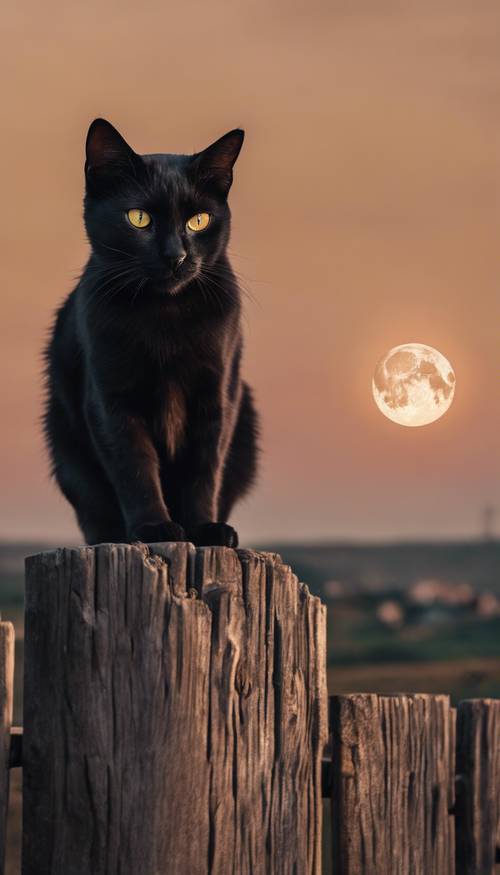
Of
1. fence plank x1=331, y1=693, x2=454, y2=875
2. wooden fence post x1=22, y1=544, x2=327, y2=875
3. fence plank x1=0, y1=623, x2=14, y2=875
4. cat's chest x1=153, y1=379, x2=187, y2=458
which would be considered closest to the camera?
wooden fence post x1=22, y1=544, x2=327, y2=875

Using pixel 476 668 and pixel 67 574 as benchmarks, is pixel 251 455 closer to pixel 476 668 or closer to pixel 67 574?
pixel 67 574

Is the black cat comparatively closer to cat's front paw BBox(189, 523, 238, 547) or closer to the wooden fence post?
cat's front paw BBox(189, 523, 238, 547)

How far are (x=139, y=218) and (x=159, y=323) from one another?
14.1 inches

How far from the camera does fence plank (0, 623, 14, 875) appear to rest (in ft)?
8.38

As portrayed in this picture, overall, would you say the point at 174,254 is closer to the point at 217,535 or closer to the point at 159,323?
the point at 159,323

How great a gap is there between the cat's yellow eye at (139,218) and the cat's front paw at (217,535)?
3.49 ft

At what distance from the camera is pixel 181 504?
392cm

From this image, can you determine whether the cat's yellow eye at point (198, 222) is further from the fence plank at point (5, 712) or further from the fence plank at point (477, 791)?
the fence plank at point (477, 791)

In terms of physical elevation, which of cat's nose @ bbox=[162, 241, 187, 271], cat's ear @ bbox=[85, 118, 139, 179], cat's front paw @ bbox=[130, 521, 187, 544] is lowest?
cat's front paw @ bbox=[130, 521, 187, 544]

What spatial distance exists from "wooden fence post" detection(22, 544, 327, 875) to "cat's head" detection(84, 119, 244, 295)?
139 centimetres

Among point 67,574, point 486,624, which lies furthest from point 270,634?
point 486,624

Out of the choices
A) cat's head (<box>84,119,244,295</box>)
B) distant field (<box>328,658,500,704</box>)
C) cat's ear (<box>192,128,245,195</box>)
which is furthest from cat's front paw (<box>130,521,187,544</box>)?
distant field (<box>328,658,500,704</box>)

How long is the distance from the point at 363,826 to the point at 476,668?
926 centimetres

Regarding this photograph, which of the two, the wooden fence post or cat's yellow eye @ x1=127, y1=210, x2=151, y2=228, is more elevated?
cat's yellow eye @ x1=127, y1=210, x2=151, y2=228
